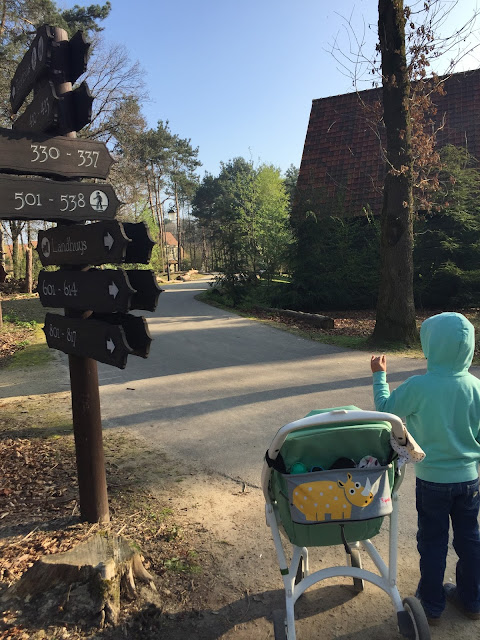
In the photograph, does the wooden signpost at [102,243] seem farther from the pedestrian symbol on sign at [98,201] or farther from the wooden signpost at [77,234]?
the pedestrian symbol on sign at [98,201]

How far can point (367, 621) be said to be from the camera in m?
2.49

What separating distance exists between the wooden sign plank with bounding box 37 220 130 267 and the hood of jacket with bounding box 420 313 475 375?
1.69 m

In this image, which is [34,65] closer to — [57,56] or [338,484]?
[57,56]

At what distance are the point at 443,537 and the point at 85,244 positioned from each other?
256 cm

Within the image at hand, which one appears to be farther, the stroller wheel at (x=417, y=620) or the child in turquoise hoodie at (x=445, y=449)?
the child in turquoise hoodie at (x=445, y=449)

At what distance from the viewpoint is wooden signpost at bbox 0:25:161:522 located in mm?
2773

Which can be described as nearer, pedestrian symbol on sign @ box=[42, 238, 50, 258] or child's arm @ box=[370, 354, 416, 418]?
child's arm @ box=[370, 354, 416, 418]

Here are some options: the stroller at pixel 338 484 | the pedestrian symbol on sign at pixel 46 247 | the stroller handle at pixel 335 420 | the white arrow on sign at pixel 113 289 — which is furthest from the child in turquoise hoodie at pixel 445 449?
the pedestrian symbol on sign at pixel 46 247

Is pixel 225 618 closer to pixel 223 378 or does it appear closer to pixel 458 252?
pixel 223 378

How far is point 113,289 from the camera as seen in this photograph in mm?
2715

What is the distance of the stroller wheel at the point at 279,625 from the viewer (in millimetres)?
2255

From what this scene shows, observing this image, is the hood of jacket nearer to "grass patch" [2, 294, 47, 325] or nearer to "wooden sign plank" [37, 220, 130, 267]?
"wooden sign plank" [37, 220, 130, 267]

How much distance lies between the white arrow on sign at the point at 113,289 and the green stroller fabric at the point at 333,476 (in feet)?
4.09

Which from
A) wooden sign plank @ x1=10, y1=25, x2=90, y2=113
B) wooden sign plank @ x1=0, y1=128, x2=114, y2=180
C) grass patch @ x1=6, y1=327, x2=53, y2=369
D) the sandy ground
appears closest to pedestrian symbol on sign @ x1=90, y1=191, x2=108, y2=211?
wooden sign plank @ x1=0, y1=128, x2=114, y2=180
